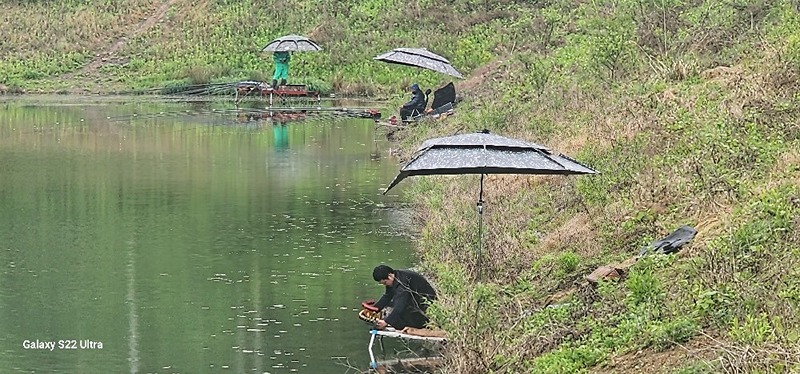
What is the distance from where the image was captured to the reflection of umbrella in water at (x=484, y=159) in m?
12.4

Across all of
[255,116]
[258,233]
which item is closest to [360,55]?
[255,116]

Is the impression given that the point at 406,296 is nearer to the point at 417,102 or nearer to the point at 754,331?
the point at 754,331

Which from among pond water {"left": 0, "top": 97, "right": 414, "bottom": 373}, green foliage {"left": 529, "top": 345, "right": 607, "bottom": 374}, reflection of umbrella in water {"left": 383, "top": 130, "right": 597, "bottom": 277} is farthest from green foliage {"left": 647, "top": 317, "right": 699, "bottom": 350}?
pond water {"left": 0, "top": 97, "right": 414, "bottom": 373}

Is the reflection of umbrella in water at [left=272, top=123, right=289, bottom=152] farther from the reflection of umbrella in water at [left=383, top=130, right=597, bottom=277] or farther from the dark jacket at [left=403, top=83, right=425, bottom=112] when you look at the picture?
the reflection of umbrella in water at [left=383, top=130, right=597, bottom=277]

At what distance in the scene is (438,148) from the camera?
508 inches

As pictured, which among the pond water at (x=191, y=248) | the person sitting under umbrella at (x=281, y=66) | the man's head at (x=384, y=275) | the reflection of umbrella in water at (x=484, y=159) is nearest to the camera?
the man's head at (x=384, y=275)

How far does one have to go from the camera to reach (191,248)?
17953mm

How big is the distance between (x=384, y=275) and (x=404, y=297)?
264mm

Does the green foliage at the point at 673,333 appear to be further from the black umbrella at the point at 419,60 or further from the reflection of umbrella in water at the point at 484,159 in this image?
the black umbrella at the point at 419,60

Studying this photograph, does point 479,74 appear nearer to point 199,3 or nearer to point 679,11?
point 679,11

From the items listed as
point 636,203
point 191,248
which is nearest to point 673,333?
point 636,203

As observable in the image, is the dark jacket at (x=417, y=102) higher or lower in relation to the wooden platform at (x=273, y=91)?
higher

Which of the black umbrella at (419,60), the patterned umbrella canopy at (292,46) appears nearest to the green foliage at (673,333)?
the black umbrella at (419,60)

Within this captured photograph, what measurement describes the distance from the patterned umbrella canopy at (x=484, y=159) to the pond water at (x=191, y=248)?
6.03 ft
